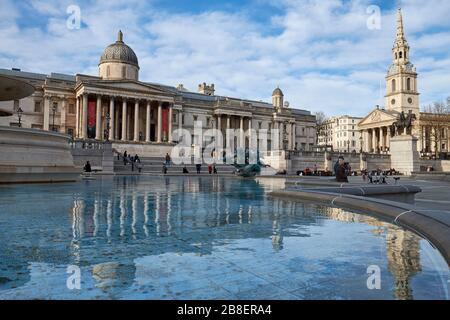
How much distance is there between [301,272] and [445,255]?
1838 mm

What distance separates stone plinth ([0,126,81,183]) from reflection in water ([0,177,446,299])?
11682 mm

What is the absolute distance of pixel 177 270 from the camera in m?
3.73

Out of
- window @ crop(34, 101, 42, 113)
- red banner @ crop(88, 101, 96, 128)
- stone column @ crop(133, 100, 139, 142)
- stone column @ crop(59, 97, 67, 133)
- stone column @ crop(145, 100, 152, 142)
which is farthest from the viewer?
stone column @ crop(145, 100, 152, 142)

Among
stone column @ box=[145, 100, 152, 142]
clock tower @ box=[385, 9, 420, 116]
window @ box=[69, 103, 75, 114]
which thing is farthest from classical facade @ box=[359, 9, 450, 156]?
window @ box=[69, 103, 75, 114]

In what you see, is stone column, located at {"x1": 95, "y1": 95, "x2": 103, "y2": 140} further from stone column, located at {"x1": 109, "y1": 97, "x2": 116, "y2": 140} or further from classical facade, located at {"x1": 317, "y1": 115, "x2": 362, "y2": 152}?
classical facade, located at {"x1": 317, "y1": 115, "x2": 362, "y2": 152}

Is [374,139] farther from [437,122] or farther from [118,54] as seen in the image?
[118,54]

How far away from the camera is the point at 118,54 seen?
63438mm

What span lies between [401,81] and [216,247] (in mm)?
108742

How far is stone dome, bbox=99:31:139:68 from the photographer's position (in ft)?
208

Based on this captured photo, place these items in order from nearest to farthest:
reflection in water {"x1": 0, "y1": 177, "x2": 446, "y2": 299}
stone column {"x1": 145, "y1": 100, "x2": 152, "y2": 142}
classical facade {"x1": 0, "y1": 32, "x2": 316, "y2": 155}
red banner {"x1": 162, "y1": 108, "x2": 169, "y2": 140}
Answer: reflection in water {"x1": 0, "y1": 177, "x2": 446, "y2": 299} < classical facade {"x1": 0, "y1": 32, "x2": 316, "y2": 155} < stone column {"x1": 145, "y1": 100, "x2": 152, "y2": 142} < red banner {"x1": 162, "y1": 108, "x2": 169, "y2": 140}

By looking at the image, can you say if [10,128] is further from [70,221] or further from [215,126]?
[215,126]

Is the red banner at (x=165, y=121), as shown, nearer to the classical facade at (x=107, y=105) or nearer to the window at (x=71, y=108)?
the classical facade at (x=107, y=105)
